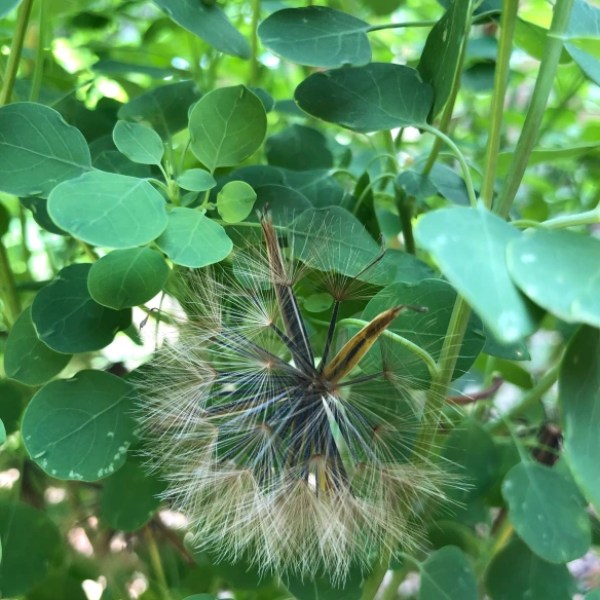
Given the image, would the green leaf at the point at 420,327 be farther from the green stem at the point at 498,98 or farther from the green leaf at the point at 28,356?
the green leaf at the point at 28,356

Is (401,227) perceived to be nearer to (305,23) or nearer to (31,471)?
(305,23)

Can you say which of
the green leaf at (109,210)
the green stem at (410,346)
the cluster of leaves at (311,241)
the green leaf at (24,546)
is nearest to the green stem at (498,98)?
the cluster of leaves at (311,241)

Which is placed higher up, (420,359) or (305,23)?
(305,23)

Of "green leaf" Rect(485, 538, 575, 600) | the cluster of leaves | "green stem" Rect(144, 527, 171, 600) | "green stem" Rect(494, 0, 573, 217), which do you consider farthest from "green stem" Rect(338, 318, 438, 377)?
"green stem" Rect(144, 527, 171, 600)

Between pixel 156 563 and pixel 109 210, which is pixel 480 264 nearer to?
pixel 109 210

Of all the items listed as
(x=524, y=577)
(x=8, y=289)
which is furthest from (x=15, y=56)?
(x=524, y=577)

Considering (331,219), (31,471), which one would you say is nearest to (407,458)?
(331,219)
